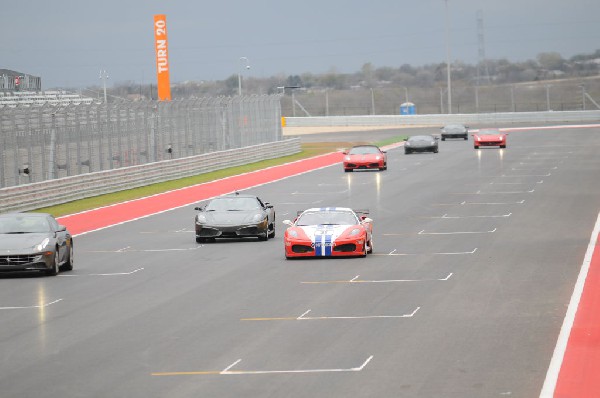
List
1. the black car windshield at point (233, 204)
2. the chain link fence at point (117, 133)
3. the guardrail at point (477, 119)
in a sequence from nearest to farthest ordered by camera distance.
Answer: the black car windshield at point (233, 204) < the chain link fence at point (117, 133) < the guardrail at point (477, 119)

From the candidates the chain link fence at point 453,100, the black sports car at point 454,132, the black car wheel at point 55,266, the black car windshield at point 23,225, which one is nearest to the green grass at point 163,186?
the black sports car at point 454,132

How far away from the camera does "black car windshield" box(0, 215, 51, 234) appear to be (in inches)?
1010

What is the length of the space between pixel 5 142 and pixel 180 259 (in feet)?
51.1

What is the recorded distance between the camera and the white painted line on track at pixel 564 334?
13.5 meters

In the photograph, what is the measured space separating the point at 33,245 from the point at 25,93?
54296 millimetres

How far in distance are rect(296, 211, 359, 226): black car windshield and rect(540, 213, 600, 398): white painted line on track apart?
4956 mm

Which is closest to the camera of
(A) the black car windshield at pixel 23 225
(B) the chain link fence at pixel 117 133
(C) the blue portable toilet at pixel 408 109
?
(A) the black car windshield at pixel 23 225

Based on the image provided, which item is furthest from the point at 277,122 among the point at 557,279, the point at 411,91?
the point at 411,91

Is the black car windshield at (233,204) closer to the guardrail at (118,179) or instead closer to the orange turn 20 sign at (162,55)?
the guardrail at (118,179)

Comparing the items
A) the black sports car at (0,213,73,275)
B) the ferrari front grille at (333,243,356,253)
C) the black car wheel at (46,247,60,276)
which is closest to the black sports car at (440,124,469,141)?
the ferrari front grille at (333,243,356,253)

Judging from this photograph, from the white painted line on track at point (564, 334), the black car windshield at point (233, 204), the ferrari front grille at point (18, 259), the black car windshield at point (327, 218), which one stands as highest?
the black car windshield at point (233, 204)

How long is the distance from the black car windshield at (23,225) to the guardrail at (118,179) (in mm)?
13259

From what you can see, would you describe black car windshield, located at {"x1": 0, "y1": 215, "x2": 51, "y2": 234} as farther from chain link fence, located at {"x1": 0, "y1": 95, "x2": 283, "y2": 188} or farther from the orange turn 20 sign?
the orange turn 20 sign

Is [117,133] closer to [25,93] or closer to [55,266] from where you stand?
[55,266]
